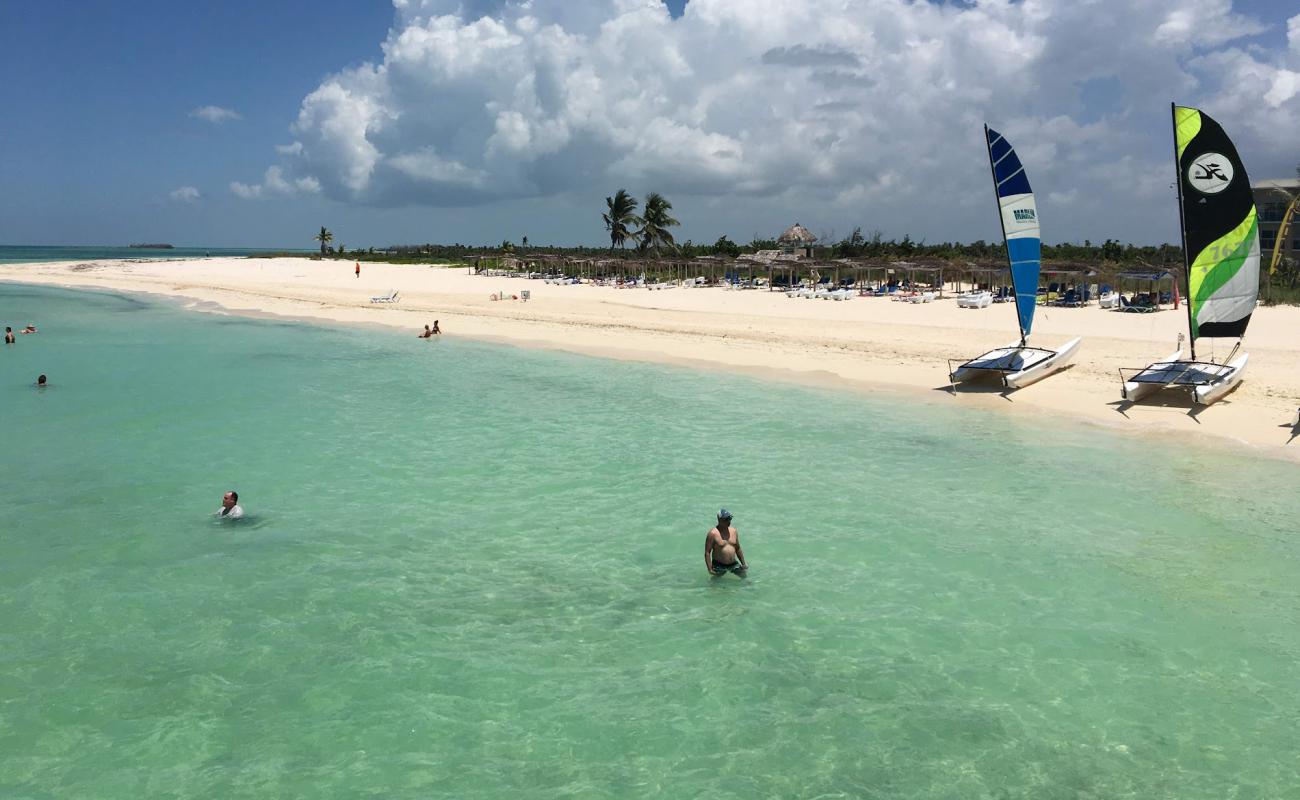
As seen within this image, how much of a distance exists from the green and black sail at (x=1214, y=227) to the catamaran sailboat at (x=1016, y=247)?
3.04 metres

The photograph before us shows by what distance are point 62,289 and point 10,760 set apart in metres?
70.8

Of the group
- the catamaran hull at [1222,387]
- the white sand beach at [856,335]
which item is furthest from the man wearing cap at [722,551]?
the catamaran hull at [1222,387]

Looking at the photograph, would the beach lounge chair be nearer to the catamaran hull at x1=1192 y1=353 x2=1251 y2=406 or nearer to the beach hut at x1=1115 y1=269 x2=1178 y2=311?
the beach hut at x1=1115 y1=269 x2=1178 y2=311

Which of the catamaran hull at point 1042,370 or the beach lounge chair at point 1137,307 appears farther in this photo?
the beach lounge chair at point 1137,307

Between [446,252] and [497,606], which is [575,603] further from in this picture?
[446,252]

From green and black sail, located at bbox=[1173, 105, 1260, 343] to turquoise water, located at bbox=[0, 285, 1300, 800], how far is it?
4.99 m

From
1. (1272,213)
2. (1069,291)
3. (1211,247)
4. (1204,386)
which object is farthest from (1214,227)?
(1272,213)

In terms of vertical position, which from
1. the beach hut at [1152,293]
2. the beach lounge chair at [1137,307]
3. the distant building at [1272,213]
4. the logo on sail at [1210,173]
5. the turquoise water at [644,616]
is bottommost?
the turquoise water at [644,616]

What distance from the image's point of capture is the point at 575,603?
335 inches

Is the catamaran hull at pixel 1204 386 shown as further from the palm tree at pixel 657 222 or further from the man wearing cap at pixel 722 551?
the palm tree at pixel 657 222

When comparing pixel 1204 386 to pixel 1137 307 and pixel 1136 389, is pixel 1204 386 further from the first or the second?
pixel 1137 307

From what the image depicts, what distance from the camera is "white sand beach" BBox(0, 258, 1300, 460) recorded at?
1702 centimetres

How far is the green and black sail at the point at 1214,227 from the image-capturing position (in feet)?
53.5

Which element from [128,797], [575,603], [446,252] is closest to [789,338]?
[575,603]
